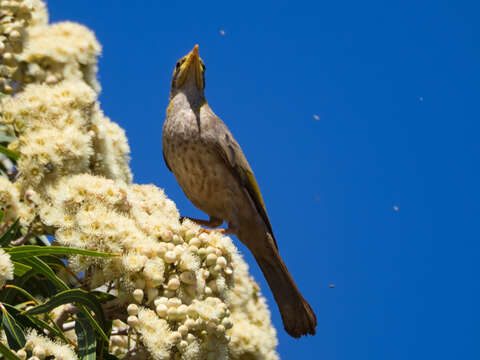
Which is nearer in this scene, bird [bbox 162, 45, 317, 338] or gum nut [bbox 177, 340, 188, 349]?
gum nut [bbox 177, 340, 188, 349]

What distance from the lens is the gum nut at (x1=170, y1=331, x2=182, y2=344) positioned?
2.75 metres

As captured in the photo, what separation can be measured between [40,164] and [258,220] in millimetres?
1894

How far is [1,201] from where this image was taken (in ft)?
10.9

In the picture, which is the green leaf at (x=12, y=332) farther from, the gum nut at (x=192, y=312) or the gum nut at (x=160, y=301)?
the gum nut at (x=192, y=312)

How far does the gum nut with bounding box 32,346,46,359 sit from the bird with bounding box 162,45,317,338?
207 centimetres

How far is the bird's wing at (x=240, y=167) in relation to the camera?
4.62 meters

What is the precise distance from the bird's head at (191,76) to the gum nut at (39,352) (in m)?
2.80

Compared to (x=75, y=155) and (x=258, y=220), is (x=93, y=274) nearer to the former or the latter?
(x=75, y=155)

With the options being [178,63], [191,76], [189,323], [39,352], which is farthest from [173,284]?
[178,63]

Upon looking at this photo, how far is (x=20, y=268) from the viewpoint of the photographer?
10.3 ft

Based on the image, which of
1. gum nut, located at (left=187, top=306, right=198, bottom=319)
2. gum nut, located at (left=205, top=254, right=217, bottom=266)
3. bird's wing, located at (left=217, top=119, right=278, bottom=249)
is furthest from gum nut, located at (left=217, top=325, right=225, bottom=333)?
bird's wing, located at (left=217, top=119, right=278, bottom=249)

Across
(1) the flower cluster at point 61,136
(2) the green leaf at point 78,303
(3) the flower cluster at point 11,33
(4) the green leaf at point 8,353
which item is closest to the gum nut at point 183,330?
(2) the green leaf at point 78,303

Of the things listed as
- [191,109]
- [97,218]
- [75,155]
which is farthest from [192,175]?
[97,218]

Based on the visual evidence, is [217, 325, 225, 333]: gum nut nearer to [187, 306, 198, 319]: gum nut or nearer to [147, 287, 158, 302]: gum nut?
[187, 306, 198, 319]: gum nut
